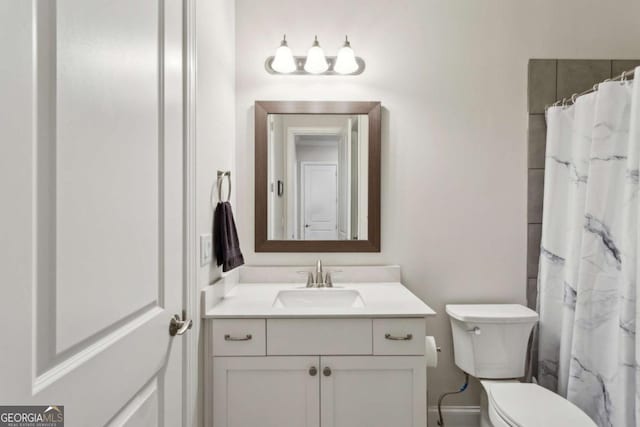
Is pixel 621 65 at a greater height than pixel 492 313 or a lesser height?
greater

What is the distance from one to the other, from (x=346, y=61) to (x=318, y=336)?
1.40m

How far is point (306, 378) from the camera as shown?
1343 millimetres

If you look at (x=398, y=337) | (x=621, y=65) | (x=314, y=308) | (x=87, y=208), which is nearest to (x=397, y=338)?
(x=398, y=337)

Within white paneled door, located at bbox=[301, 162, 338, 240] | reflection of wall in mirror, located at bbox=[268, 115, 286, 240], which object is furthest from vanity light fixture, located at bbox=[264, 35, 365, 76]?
white paneled door, located at bbox=[301, 162, 338, 240]

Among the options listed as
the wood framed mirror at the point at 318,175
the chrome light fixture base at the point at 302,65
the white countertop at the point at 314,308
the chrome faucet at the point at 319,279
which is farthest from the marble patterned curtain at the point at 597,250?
the chrome faucet at the point at 319,279

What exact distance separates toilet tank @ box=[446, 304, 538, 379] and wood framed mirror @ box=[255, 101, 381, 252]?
2.18 feet

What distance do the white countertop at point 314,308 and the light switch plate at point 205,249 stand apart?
0.64 ft

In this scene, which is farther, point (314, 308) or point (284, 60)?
point (284, 60)

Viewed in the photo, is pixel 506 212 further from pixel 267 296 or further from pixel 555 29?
pixel 267 296

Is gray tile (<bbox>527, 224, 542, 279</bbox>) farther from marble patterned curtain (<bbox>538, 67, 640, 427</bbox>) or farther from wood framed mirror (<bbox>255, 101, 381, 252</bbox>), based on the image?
wood framed mirror (<bbox>255, 101, 381, 252</bbox>)

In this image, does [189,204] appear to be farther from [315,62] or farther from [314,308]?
[315,62]

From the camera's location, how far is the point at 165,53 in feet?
3.02

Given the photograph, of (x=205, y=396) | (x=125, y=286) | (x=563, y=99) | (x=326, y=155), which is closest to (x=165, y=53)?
(x=125, y=286)

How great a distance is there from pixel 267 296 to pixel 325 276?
362 millimetres
